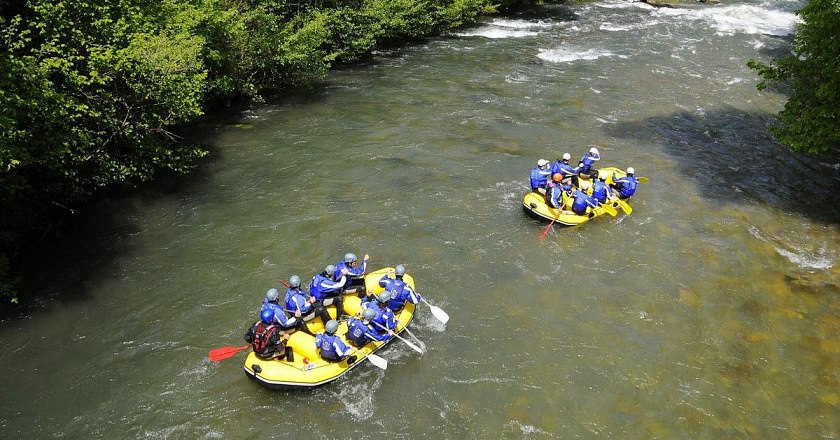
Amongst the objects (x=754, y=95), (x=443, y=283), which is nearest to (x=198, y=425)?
(x=443, y=283)

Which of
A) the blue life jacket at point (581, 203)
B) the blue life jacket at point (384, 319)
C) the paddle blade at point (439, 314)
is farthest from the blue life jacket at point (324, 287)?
the blue life jacket at point (581, 203)

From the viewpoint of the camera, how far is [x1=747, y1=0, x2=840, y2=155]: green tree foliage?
489 inches

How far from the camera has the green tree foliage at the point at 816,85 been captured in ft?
40.7

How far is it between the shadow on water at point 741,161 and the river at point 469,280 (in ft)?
0.30

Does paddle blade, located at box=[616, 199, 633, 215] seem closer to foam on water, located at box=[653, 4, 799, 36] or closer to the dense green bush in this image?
the dense green bush

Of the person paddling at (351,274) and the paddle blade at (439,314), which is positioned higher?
the person paddling at (351,274)

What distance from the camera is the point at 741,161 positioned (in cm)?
1661

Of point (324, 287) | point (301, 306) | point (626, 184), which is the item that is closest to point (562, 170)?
point (626, 184)

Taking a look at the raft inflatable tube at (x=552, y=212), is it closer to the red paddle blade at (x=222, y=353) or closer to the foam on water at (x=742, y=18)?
the red paddle blade at (x=222, y=353)

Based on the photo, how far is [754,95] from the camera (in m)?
21.3

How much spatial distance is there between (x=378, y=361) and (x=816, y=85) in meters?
12.6

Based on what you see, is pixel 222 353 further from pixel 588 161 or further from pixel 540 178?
pixel 588 161

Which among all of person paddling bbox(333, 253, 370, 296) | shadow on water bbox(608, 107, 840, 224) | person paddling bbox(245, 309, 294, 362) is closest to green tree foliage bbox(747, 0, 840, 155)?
shadow on water bbox(608, 107, 840, 224)

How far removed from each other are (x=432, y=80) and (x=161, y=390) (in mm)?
16782
